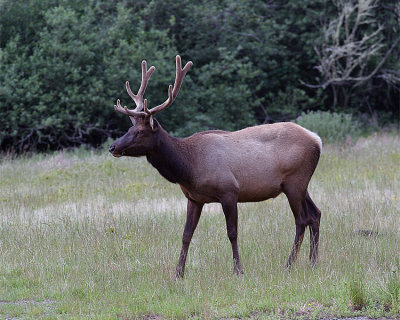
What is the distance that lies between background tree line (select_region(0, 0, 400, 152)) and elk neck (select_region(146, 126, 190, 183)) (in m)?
9.49

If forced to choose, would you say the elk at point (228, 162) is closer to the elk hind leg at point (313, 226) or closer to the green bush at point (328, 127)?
the elk hind leg at point (313, 226)

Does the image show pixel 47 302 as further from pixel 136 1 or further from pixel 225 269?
pixel 136 1

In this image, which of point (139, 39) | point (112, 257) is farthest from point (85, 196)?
point (139, 39)

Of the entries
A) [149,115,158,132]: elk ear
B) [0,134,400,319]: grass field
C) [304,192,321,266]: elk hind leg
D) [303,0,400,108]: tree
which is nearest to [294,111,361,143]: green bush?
[303,0,400,108]: tree

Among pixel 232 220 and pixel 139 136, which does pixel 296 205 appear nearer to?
pixel 232 220

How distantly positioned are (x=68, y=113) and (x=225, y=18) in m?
5.90

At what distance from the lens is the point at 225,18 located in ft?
67.3

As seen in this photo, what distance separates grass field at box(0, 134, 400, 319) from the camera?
6414mm

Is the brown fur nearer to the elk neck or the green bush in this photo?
the elk neck

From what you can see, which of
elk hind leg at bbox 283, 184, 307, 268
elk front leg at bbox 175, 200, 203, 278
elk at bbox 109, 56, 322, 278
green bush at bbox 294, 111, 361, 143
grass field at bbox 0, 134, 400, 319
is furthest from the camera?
green bush at bbox 294, 111, 361, 143

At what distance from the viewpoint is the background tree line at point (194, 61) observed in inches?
688

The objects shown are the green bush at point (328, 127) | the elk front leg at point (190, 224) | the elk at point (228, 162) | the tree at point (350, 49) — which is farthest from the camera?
the tree at point (350, 49)

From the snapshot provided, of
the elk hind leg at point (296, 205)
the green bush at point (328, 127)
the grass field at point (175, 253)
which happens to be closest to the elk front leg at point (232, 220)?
the grass field at point (175, 253)

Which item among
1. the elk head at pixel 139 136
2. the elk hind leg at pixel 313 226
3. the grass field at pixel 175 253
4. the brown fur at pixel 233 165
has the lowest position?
the grass field at pixel 175 253
